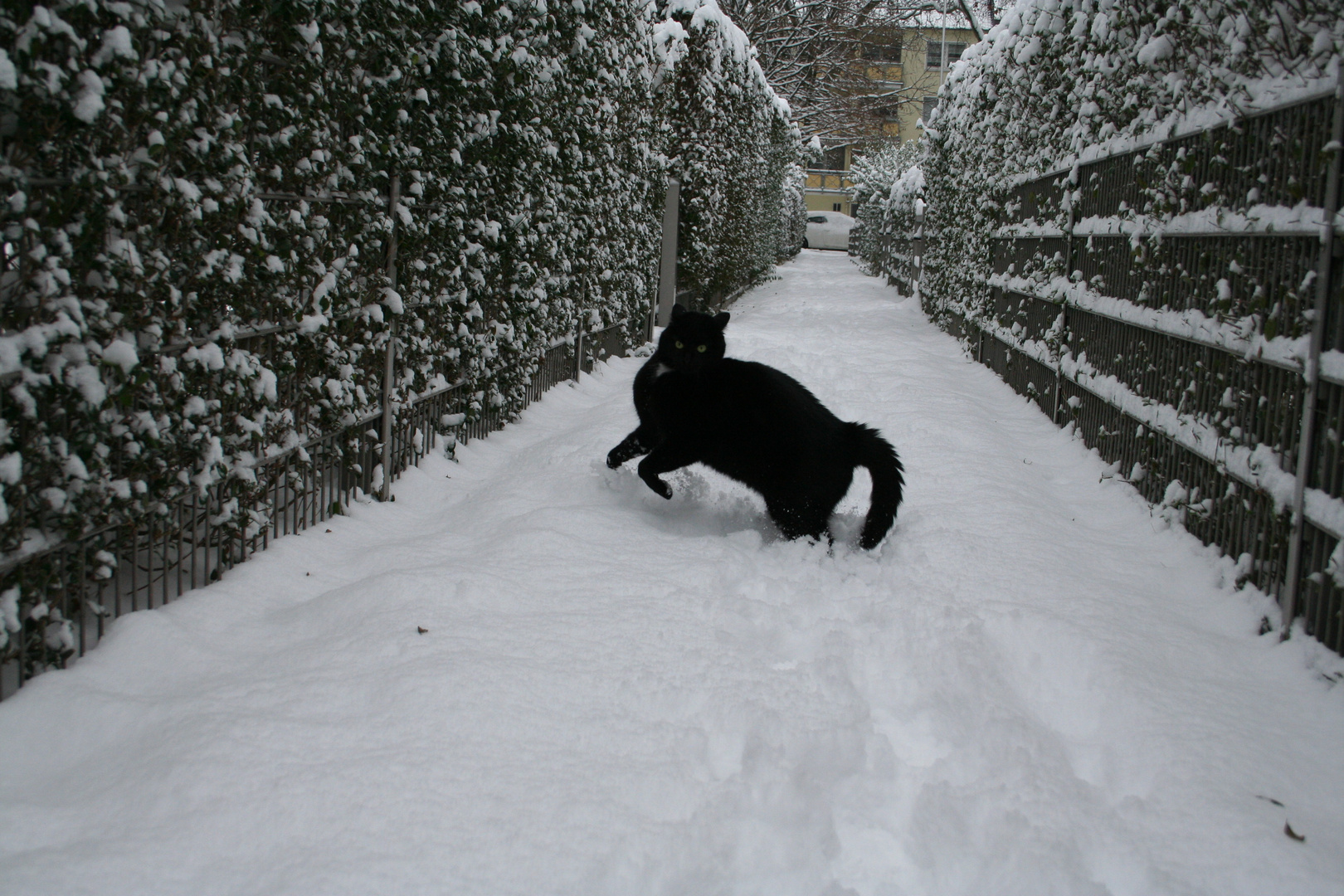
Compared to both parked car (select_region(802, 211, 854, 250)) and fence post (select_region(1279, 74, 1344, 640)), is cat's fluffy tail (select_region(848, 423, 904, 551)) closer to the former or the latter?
fence post (select_region(1279, 74, 1344, 640))

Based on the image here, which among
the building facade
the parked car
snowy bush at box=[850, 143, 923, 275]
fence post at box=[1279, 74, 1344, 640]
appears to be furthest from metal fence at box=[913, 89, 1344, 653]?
the parked car

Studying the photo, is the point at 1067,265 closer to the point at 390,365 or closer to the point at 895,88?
the point at 390,365

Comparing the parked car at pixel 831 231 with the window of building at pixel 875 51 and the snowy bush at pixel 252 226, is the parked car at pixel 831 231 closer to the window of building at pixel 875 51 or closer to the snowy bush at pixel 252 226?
the window of building at pixel 875 51

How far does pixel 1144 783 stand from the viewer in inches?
95.1

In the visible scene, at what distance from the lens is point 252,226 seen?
323 centimetres

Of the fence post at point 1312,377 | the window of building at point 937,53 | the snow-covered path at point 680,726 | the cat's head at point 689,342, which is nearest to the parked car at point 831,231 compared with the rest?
the window of building at point 937,53

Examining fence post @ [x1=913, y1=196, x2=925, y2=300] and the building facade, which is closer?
fence post @ [x1=913, y1=196, x2=925, y2=300]

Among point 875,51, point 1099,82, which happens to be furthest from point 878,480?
point 875,51

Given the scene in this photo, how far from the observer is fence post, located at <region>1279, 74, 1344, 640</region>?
9.57 ft

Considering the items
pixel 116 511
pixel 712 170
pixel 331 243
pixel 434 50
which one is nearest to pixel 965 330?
pixel 712 170

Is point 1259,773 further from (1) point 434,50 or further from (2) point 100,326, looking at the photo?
(1) point 434,50

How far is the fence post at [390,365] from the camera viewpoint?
15.0ft

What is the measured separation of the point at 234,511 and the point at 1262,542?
3662 mm

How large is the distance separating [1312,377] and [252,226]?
3.47m
